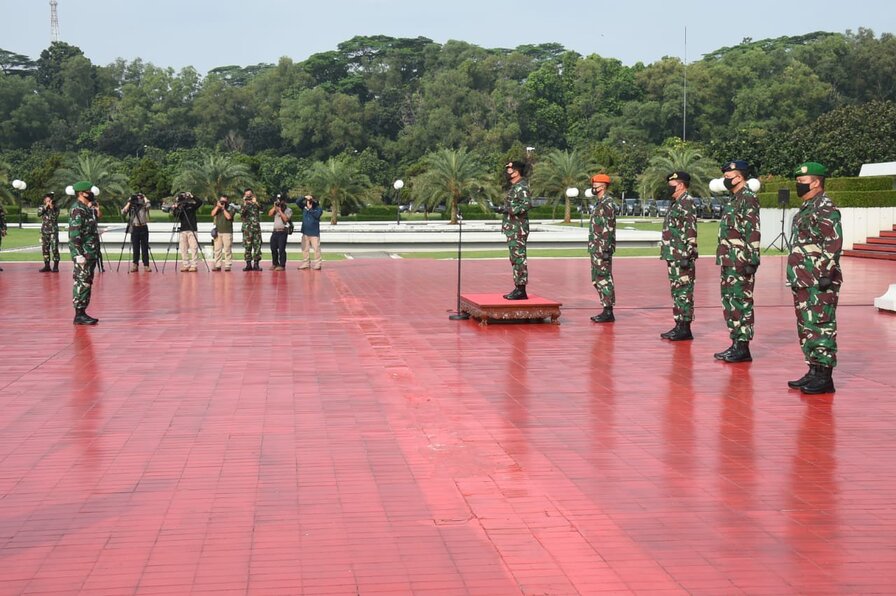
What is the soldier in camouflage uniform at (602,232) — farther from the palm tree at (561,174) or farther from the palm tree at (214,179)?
the palm tree at (561,174)

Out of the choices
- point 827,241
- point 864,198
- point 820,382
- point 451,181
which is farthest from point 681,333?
point 451,181

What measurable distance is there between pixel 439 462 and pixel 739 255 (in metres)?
4.46

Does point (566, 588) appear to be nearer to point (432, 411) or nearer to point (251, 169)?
point (432, 411)

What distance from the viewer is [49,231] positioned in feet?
69.5

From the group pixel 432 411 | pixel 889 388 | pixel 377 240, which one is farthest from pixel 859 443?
pixel 377 240

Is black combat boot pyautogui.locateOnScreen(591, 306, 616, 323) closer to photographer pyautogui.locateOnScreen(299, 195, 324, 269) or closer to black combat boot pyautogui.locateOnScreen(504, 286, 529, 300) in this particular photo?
black combat boot pyautogui.locateOnScreen(504, 286, 529, 300)

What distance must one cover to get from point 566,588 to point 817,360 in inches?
181

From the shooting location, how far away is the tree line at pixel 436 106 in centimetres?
8219

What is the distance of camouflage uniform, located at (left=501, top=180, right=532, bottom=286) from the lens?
12.5 meters

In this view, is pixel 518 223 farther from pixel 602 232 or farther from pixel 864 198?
pixel 864 198

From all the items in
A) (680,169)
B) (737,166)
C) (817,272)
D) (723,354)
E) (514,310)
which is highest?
(680,169)

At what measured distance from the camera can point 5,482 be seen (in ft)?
19.0

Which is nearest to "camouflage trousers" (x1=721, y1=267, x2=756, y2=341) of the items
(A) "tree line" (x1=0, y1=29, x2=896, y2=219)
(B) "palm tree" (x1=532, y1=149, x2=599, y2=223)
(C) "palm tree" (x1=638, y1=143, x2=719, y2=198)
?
(C) "palm tree" (x1=638, y1=143, x2=719, y2=198)

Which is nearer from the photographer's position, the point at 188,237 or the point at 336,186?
the point at 188,237
